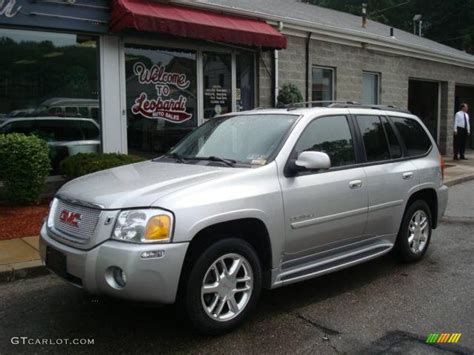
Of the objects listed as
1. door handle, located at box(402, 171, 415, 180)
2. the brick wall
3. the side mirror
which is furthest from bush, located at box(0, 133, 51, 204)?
the brick wall

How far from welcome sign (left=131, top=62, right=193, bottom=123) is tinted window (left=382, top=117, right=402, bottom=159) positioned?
5.71 meters

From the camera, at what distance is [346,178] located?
192 inches

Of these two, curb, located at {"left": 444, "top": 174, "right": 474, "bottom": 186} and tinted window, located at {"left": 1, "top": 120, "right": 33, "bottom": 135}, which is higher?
tinted window, located at {"left": 1, "top": 120, "right": 33, "bottom": 135}

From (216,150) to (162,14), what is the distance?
5.27 metres

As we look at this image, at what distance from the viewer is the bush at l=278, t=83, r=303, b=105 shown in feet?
40.4

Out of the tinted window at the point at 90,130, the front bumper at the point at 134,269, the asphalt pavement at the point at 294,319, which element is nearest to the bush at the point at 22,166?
the tinted window at the point at 90,130

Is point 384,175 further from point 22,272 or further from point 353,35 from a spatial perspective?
point 353,35

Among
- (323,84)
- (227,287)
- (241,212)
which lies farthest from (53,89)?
(323,84)

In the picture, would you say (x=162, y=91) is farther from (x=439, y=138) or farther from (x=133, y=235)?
(x=439, y=138)

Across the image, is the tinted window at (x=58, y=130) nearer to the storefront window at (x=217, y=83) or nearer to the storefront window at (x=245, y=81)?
A: the storefront window at (x=217, y=83)

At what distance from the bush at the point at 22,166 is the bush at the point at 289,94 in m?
5.93

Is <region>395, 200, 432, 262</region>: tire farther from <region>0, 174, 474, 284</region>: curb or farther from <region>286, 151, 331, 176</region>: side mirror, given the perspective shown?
<region>0, 174, 474, 284</region>: curb

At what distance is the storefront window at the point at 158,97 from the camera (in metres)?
10.1

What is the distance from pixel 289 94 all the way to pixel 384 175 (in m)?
7.31
